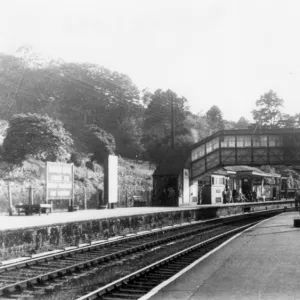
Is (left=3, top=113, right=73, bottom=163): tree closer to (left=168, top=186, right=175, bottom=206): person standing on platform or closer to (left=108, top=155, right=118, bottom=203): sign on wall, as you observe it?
(left=168, top=186, right=175, bottom=206): person standing on platform

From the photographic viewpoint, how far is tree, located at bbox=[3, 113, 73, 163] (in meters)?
32.8

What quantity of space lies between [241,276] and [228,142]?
28.0 meters

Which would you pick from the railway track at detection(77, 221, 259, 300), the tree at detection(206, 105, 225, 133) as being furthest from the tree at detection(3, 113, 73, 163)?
the tree at detection(206, 105, 225, 133)

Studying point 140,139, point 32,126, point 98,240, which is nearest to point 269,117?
point 140,139

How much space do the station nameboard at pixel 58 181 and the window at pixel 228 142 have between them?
1775 cm

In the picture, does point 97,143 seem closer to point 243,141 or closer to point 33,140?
point 33,140

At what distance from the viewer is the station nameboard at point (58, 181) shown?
20.3m

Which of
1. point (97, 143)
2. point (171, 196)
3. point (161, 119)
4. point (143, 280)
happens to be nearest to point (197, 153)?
point (171, 196)

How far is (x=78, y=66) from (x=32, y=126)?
27.0 m

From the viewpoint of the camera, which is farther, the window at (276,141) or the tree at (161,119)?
the tree at (161,119)

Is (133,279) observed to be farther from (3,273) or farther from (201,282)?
(3,273)

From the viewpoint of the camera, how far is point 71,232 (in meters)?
15.1

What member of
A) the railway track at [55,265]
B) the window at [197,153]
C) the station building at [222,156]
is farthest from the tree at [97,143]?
the railway track at [55,265]

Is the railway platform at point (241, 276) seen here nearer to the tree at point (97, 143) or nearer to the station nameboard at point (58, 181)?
the station nameboard at point (58, 181)
